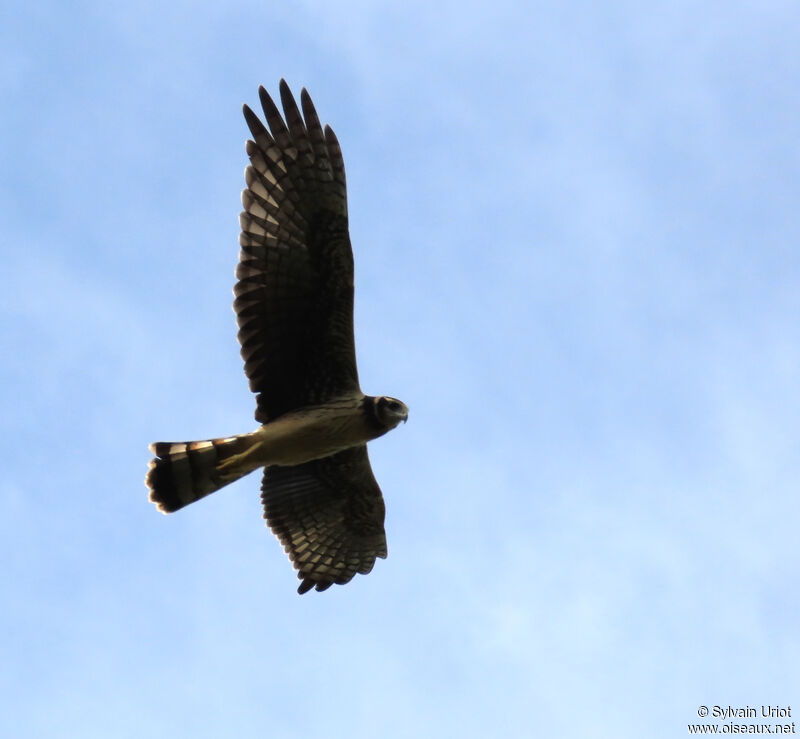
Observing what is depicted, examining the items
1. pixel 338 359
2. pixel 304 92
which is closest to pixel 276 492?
pixel 338 359

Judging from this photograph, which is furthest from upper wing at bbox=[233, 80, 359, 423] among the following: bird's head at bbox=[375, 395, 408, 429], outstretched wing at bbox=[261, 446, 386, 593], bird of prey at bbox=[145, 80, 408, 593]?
outstretched wing at bbox=[261, 446, 386, 593]

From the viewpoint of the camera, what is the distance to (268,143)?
1177 centimetres

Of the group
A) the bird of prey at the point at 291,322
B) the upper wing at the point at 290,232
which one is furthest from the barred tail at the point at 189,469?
the upper wing at the point at 290,232

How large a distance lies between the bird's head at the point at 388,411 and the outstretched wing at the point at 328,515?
1.39 metres

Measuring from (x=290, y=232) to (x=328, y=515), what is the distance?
353 centimetres

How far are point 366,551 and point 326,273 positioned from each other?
145 inches

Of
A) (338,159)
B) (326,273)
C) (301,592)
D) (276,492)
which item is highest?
(338,159)

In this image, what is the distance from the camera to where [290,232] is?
11711 mm

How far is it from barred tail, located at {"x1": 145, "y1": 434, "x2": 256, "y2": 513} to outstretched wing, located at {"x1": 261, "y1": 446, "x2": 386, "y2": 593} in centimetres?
130

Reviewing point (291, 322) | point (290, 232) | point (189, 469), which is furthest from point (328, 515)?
point (290, 232)

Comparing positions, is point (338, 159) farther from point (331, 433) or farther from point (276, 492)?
point (276, 492)

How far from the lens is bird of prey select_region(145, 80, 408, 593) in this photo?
11695 mm

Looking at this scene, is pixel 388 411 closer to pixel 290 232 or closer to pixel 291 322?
pixel 291 322

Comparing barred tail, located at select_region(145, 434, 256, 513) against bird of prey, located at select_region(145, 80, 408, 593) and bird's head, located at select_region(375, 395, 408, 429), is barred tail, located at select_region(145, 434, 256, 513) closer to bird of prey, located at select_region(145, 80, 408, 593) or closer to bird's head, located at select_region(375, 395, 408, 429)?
bird of prey, located at select_region(145, 80, 408, 593)
